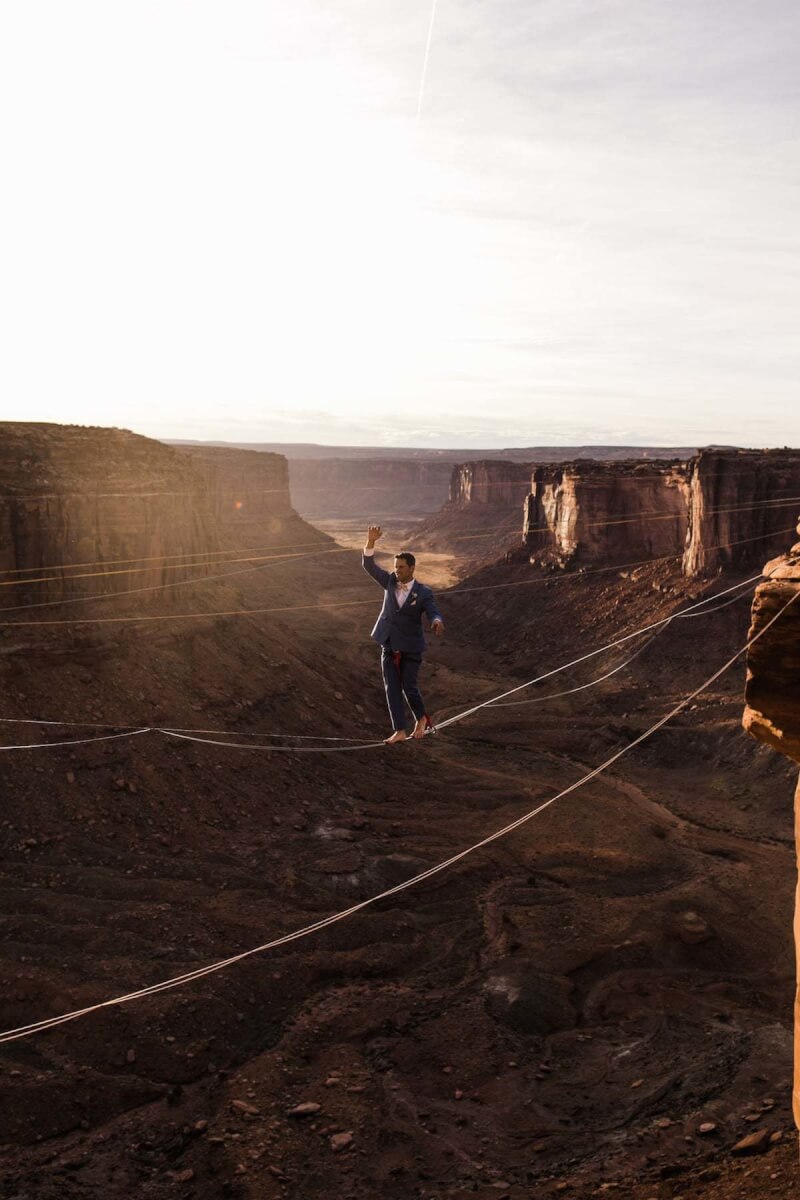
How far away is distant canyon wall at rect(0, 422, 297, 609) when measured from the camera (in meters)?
21.6

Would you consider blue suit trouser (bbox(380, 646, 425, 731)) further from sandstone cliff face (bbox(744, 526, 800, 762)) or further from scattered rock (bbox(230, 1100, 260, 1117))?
sandstone cliff face (bbox(744, 526, 800, 762))

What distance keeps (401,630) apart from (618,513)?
38701mm

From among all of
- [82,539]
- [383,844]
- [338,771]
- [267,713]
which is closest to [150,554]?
[82,539]

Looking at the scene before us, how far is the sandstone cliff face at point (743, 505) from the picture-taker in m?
38.2

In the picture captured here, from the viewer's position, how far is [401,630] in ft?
41.6

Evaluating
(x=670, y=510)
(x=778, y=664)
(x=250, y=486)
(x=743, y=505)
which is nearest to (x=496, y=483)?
(x=250, y=486)

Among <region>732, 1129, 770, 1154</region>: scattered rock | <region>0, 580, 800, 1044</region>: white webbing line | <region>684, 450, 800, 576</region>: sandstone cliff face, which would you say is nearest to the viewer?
<region>0, 580, 800, 1044</region>: white webbing line

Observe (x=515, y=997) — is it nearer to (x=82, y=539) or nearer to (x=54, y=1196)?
(x=54, y=1196)

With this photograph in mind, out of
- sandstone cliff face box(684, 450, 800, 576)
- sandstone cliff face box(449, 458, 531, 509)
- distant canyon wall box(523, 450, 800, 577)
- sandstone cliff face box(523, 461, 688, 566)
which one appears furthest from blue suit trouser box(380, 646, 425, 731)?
sandstone cliff face box(449, 458, 531, 509)

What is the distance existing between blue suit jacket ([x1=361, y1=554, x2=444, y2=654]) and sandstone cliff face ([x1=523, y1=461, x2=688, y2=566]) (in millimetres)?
34060

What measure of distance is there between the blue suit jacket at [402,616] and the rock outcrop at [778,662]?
20.0ft

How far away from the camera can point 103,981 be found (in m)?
14.9

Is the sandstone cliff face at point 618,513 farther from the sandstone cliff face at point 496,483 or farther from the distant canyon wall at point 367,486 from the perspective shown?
the distant canyon wall at point 367,486

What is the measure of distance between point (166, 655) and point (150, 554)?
3147 mm
